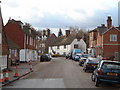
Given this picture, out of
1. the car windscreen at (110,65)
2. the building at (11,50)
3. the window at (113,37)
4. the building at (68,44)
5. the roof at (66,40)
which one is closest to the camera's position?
the car windscreen at (110,65)

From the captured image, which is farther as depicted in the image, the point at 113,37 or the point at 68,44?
the point at 68,44

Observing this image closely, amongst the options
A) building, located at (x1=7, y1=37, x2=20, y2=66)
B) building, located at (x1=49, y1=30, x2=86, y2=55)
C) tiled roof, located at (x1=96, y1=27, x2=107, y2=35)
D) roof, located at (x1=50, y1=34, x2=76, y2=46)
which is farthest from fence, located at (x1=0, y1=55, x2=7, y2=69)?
roof, located at (x1=50, y1=34, x2=76, y2=46)

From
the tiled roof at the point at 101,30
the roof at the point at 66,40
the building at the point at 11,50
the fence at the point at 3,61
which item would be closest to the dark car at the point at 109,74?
the fence at the point at 3,61

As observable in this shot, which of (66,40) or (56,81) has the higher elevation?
(66,40)

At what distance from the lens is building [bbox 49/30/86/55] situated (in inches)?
3412

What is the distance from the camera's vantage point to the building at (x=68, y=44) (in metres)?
86.7

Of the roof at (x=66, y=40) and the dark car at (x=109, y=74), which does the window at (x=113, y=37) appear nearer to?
the roof at (x=66, y=40)

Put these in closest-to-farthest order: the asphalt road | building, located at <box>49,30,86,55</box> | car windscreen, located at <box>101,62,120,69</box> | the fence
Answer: car windscreen, located at <box>101,62,120,69</box> < the asphalt road < the fence < building, located at <box>49,30,86,55</box>

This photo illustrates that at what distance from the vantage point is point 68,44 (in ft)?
288

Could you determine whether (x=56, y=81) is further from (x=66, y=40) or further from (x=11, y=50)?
(x=66, y=40)

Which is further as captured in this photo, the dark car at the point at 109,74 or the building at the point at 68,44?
the building at the point at 68,44

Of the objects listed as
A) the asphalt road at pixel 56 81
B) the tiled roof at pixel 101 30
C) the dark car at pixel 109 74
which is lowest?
the asphalt road at pixel 56 81

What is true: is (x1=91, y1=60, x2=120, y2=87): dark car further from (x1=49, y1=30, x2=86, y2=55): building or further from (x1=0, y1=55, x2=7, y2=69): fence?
(x1=49, y1=30, x2=86, y2=55): building

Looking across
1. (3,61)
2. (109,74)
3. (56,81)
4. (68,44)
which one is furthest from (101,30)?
(109,74)
